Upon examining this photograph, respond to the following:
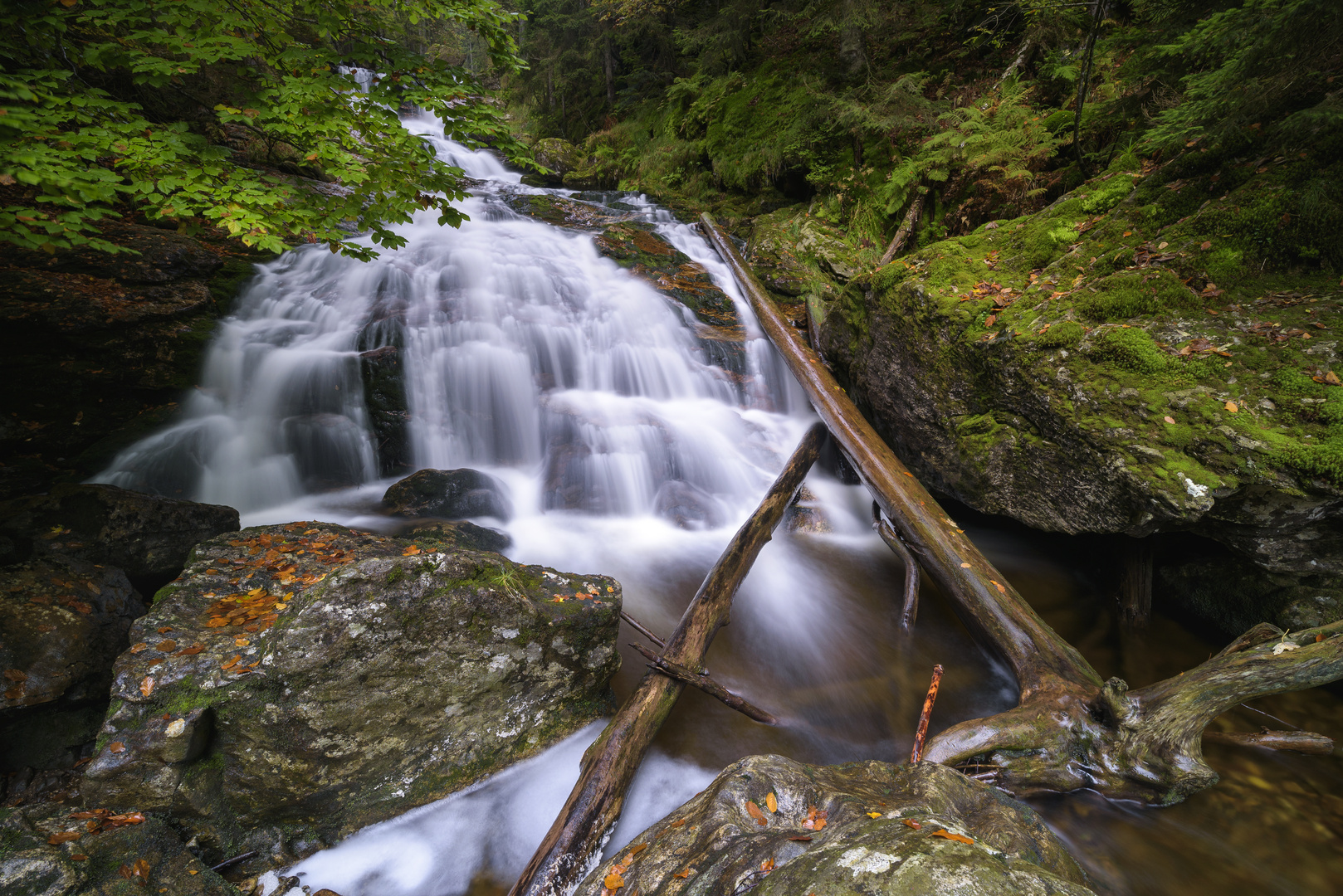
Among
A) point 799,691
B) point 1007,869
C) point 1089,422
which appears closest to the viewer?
point 1007,869

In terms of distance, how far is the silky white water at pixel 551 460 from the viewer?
10.7 ft

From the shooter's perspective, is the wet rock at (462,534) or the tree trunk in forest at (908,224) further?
the tree trunk in forest at (908,224)

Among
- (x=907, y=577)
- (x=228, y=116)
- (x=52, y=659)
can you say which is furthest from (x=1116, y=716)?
(x=228, y=116)

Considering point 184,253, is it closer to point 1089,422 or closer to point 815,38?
point 1089,422

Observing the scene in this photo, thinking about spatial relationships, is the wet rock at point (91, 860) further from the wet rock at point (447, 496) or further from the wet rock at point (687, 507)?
the wet rock at point (687, 507)

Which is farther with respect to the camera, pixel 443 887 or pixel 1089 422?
pixel 1089 422

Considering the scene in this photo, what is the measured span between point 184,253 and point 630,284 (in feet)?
21.2

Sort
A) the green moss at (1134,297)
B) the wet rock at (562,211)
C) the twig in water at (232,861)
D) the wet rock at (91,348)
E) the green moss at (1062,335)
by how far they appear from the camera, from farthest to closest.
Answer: the wet rock at (562,211) < the wet rock at (91,348) < the green moss at (1062,335) < the green moss at (1134,297) < the twig in water at (232,861)

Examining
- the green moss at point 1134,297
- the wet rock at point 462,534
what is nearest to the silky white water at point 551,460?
the wet rock at point 462,534

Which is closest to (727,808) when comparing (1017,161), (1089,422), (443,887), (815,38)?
(443,887)

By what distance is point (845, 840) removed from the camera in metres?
1.44

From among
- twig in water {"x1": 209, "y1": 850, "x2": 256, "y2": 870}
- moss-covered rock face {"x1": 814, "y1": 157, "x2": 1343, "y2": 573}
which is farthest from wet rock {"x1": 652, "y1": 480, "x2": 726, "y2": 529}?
twig in water {"x1": 209, "y1": 850, "x2": 256, "y2": 870}

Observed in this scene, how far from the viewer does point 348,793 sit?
9.32ft

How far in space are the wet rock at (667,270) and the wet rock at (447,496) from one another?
547 cm
